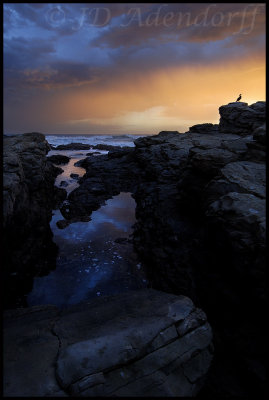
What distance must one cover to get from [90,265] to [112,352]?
23.0ft

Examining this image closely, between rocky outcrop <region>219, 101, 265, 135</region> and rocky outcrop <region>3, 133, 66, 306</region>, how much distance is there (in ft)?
43.4

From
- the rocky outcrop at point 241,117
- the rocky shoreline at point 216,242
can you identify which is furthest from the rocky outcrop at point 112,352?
the rocky outcrop at point 241,117

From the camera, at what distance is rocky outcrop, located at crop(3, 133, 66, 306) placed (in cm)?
765

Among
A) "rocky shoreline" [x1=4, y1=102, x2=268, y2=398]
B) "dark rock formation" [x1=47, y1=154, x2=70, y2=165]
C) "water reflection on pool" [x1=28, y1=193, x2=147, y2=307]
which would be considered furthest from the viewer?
"dark rock formation" [x1=47, y1=154, x2=70, y2=165]

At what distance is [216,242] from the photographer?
6.60m

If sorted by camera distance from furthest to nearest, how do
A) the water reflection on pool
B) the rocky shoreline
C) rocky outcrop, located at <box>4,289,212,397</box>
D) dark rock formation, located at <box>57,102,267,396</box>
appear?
the water reflection on pool → dark rock formation, located at <box>57,102,267,396</box> → the rocky shoreline → rocky outcrop, located at <box>4,289,212,397</box>

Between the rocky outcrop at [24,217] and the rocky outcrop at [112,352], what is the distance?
11.9ft

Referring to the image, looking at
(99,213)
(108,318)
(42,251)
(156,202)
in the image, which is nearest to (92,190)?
(99,213)

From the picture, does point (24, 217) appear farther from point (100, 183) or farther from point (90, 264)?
point (100, 183)

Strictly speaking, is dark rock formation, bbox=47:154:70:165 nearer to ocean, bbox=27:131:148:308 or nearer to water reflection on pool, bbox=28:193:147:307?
ocean, bbox=27:131:148:308

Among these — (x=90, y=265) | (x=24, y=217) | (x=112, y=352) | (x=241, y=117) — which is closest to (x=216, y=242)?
(x=112, y=352)

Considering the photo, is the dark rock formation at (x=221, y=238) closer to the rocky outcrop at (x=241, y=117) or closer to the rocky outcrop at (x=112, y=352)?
the rocky outcrop at (x=241, y=117)

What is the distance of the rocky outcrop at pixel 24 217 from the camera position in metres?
7.65

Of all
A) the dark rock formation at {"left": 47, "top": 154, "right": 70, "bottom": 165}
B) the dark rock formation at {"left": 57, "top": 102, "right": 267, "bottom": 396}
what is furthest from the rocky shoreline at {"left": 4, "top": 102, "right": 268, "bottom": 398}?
the dark rock formation at {"left": 47, "top": 154, "right": 70, "bottom": 165}
